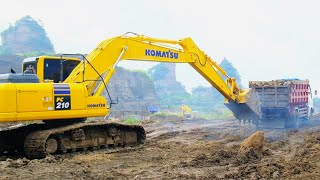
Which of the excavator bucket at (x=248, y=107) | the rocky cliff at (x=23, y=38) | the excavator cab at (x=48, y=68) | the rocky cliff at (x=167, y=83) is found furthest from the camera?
the rocky cliff at (x=167, y=83)

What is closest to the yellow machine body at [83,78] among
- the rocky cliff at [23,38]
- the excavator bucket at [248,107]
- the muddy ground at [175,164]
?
the muddy ground at [175,164]

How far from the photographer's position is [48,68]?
11.5 m

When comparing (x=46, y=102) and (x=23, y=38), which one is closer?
(x=46, y=102)

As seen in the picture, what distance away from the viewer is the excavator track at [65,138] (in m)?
9.96

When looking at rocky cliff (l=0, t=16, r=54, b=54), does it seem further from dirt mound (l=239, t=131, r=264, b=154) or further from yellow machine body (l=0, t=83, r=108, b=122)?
dirt mound (l=239, t=131, r=264, b=154)

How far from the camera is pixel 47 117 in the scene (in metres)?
10.1

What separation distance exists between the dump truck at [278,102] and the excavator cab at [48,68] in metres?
9.90

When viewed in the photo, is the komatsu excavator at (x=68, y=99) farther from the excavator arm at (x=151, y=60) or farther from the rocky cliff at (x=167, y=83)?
the rocky cliff at (x=167, y=83)

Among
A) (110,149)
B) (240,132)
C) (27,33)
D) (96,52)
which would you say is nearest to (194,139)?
(240,132)

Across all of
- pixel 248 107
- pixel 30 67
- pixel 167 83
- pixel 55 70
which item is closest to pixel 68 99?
pixel 55 70

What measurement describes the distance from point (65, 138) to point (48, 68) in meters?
2.03

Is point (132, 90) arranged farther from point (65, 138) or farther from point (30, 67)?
point (65, 138)

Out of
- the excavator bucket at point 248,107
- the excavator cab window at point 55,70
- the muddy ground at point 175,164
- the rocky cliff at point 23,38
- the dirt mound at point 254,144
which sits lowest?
the muddy ground at point 175,164

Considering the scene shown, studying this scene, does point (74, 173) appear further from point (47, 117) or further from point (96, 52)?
point (96, 52)
